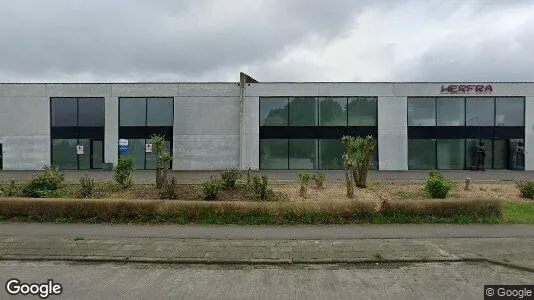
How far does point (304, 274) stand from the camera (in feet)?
18.5

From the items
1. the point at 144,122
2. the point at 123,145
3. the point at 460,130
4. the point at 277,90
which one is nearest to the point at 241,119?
the point at 277,90

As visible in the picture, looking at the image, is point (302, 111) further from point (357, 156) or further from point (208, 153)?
point (357, 156)

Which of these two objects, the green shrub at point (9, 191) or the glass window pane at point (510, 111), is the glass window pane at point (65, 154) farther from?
the glass window pane at point (510, 111)

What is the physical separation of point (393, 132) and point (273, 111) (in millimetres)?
8109

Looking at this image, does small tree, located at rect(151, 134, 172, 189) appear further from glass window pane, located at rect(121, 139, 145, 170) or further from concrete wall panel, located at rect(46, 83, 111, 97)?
concrete wall panel, located at rect(46, 83, 111, 97)

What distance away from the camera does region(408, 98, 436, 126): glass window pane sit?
25.0 metres

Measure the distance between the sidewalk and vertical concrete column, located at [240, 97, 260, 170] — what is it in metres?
17.2

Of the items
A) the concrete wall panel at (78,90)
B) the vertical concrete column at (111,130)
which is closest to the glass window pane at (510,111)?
the vertical concrete column at (111,130)

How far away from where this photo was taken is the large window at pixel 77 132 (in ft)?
83.4

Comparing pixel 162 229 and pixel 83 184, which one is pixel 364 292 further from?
pixel 83 184

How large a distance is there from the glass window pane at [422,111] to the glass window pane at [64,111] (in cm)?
2270

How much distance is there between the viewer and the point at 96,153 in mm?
25469

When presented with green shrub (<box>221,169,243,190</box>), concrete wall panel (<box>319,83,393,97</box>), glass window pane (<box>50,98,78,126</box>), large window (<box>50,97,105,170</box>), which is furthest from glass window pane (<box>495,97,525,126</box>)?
glass window pane (<box>50,98,78,126</box>)

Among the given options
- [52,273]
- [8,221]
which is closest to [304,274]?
[52,273]
